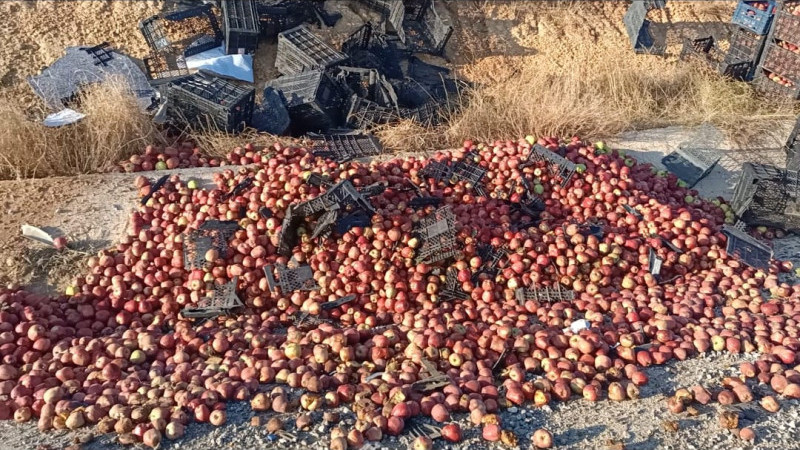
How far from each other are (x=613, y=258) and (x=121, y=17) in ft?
27.0

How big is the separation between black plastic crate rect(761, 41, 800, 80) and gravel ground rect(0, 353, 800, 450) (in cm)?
614

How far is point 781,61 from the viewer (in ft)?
28.7

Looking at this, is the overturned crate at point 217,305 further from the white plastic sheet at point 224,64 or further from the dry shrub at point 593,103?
the white plastic sheet at point 224,64

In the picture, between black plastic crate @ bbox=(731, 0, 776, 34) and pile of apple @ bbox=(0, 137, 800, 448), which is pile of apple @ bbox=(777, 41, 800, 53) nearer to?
black plastic crate @ bbox=(731, 0, 776, 34)

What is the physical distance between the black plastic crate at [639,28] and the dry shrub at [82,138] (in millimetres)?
8078

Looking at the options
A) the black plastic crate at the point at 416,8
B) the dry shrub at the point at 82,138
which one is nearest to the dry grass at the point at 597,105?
the black plastic crate at the point at 416,8

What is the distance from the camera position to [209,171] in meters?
6.82

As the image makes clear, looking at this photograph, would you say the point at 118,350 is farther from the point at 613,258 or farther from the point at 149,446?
the point at 613,258

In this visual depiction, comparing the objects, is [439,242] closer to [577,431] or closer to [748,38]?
[577,431]

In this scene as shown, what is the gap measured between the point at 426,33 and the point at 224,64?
328 cm

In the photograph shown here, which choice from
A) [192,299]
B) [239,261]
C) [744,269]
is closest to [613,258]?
[744,269]

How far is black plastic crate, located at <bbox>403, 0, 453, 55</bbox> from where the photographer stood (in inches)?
384

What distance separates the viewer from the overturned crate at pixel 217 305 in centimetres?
514

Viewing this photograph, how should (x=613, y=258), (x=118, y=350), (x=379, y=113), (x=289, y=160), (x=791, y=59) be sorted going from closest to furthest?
(x=118, y=350), (x=613, y=258), (x=289, y=160), (x=379, y=113), (x=791, y=59)
